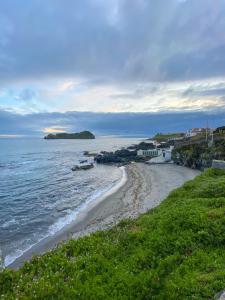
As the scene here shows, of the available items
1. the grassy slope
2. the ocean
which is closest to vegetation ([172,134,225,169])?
the ocean

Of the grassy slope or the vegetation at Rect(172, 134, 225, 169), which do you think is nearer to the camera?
the grassy slope

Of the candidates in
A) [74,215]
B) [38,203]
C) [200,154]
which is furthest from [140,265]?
[200,154]

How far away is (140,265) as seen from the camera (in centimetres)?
1034

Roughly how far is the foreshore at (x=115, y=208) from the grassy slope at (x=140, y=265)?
6901mm

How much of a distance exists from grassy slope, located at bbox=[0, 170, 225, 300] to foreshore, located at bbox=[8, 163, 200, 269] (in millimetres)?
6901

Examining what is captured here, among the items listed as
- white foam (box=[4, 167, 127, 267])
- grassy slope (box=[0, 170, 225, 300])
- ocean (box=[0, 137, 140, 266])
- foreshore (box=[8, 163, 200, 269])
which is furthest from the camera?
ocean (box=[0, 137, 140, 266])

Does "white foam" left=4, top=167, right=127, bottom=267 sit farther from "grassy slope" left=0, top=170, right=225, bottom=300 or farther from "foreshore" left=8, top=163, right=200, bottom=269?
Answer: "grassy slope" left=0, top=170, right=225, bottom=300

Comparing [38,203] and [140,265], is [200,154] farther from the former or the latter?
[140,265]

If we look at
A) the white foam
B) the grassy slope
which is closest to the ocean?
the white foam

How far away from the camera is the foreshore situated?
2067cm

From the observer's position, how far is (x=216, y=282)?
8297mm

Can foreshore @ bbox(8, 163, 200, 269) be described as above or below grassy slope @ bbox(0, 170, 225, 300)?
below

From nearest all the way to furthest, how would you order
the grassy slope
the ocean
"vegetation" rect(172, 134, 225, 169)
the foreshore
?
1. the grassy slope
2. the foreshore
3. the ocean
4. "vegetation" rect(172, 134, 225, 169)

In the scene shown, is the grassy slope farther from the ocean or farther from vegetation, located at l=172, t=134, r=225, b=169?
vegetation, located at l=172, t=134, r=225, b=169
